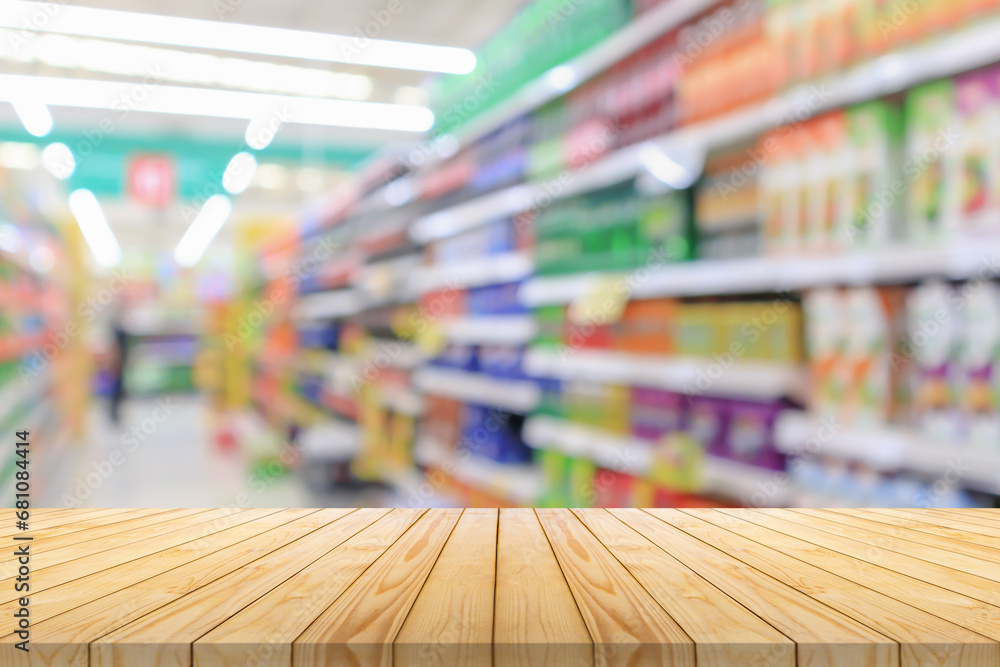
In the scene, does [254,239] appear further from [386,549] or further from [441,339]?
[386,549]

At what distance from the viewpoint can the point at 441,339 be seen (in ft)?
13.9

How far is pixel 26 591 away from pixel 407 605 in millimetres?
536

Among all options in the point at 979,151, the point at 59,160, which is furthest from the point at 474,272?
the point at 59,160

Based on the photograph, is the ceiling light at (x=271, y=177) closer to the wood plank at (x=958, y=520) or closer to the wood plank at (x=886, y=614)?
the wood plank at (x=958, y=520)

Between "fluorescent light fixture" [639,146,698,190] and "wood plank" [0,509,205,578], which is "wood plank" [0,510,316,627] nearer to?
"wood plank" [0,509,205,578]

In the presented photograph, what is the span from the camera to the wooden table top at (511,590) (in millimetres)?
759

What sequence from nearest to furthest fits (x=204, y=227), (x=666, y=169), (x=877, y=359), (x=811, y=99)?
1. (x=877, y=359)
2. (x=811, y=99)
3. (x=666, y=169)
4. (x=204, y=227)

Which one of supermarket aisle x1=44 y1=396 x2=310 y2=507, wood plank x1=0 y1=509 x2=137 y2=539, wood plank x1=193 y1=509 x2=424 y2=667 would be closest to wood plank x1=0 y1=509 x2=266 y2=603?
wood plank x1=0 y1=509 x2=137 y2=539

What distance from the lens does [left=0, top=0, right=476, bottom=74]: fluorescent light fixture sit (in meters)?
3.46

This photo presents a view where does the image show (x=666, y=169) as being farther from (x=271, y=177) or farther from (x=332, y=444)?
(x=271, y=177)

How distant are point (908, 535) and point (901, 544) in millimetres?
96

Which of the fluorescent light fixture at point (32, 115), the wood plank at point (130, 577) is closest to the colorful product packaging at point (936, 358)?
the wood plank at point (130, 577)

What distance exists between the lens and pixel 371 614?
85 centimetres

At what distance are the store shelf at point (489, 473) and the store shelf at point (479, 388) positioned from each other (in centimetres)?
31
